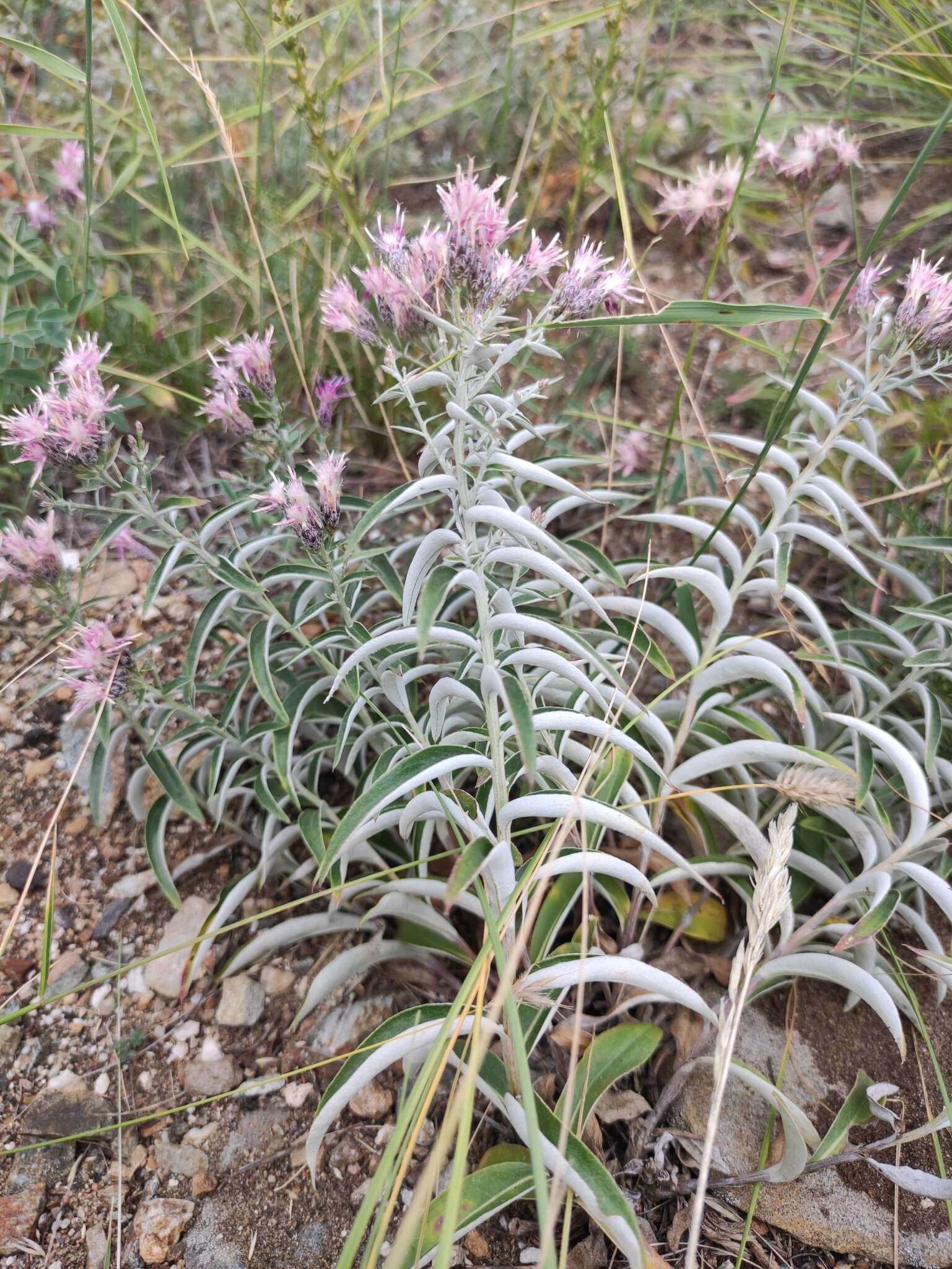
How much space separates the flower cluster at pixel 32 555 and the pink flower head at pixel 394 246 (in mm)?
611

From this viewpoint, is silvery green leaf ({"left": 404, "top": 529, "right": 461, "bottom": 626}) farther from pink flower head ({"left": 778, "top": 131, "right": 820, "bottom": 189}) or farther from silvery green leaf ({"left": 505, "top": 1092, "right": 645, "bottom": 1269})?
pink flower head ({"left": 778, "top": 131, "right": 820, "bottom": 189})

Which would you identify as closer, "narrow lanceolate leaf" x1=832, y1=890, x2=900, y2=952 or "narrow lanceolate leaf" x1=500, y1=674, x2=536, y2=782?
"narrow lanceolate leaf" x1=500, y1=674, x2=536, y2=782

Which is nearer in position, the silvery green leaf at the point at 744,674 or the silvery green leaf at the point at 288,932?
the silvery green leaf at the point at 744,674

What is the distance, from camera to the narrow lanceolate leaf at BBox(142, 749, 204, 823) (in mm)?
1414

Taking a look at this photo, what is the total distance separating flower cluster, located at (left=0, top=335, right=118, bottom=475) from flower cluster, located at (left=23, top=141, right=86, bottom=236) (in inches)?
38.0

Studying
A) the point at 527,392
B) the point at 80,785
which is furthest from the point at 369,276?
the point at 80,785

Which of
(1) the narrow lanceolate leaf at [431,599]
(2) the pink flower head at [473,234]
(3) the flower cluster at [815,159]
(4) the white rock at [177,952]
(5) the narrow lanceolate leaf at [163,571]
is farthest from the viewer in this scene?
(3) the flower cluster at [815,159]

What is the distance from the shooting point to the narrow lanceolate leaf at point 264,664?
4.29ft

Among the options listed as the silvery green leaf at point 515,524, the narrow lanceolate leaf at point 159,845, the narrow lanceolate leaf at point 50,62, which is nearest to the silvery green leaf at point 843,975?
the silvery green leaf at point 515,524

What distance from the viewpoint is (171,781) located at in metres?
1.43

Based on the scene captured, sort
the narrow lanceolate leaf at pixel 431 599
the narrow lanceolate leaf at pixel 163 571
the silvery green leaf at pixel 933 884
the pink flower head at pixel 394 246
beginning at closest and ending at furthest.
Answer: the narrow lanceolate leaf at pixel 431 599
the pink flower head at pixel 394 246
the silvery green leaf at pixel 933 884
the narrow lanceolate leaf at pixel 163 571

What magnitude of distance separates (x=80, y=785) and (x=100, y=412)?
87cm

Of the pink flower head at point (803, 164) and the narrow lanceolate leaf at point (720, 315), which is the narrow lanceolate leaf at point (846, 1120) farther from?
the pink flower head at point (803, 164)

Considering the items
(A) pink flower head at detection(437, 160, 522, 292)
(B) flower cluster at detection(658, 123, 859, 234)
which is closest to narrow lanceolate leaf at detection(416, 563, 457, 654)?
(A) pink flower head at detection(437, 160, 522, 292)
